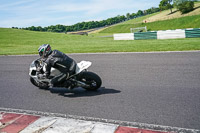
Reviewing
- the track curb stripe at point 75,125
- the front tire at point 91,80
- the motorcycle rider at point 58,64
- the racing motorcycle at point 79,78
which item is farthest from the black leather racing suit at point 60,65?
the track curb stripe at point 75,125

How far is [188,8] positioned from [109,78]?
71.1m

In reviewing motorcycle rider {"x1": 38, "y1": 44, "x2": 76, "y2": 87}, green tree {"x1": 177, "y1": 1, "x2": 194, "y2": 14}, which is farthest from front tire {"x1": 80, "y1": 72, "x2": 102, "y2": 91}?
green tree {"x1": 177, "y1": 1, "x2": 194, "y2": 14}

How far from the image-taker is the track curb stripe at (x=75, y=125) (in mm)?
4137

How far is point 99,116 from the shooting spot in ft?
16.2

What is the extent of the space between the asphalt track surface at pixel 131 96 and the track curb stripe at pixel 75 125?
7.7 inches

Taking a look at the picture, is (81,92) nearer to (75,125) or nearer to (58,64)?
(58,64)

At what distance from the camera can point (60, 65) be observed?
21.3 ft

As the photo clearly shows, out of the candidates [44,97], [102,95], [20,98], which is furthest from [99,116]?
[20,98]

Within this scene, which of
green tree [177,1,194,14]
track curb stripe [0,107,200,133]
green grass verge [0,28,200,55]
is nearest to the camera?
track curb stripe [0,107,200,133]

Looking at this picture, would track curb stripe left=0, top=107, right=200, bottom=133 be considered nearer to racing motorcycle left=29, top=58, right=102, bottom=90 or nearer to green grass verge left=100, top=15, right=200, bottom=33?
racing motorcycle left=29, top=58, right=102, bottom=90

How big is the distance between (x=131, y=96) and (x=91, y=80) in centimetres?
133

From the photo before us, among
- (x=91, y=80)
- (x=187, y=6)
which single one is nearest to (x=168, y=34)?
(x=91, y=80)

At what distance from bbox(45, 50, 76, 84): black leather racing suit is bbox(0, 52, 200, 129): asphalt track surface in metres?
0.59

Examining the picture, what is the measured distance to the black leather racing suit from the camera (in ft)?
21.1
